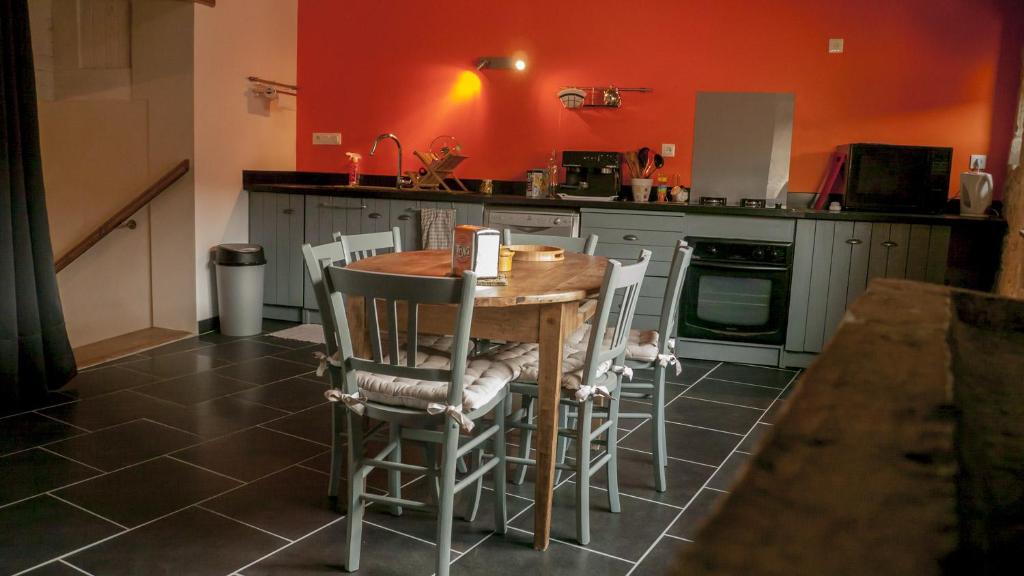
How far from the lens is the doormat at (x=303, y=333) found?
4.95 metres

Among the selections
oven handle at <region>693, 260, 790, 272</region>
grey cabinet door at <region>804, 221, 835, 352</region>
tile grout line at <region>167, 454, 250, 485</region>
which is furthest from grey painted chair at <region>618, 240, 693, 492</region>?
grey cabinet door at <region>804, 221, 835, 352</region>

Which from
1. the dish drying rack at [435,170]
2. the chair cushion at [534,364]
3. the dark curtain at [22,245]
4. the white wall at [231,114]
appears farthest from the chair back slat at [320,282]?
the dish drying rack at [435,170]

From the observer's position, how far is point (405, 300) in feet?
6.63

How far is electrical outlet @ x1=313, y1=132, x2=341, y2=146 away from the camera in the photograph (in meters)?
6.04

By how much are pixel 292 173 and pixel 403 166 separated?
0.84 metres

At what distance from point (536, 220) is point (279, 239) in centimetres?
182

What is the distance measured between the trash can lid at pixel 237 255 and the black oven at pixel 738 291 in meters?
2.70

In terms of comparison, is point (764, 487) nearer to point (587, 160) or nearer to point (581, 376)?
point (581, 376)

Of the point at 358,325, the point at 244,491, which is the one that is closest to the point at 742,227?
the point at 358,325

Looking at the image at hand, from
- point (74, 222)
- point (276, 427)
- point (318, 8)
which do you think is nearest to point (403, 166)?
point (318, 8)

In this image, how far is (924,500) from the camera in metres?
0.47

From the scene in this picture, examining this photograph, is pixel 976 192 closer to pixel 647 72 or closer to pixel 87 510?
pixel 647 72

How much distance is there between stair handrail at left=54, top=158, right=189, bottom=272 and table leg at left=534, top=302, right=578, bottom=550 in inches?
136

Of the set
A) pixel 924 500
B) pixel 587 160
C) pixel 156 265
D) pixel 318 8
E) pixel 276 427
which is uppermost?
pixel 318 8
